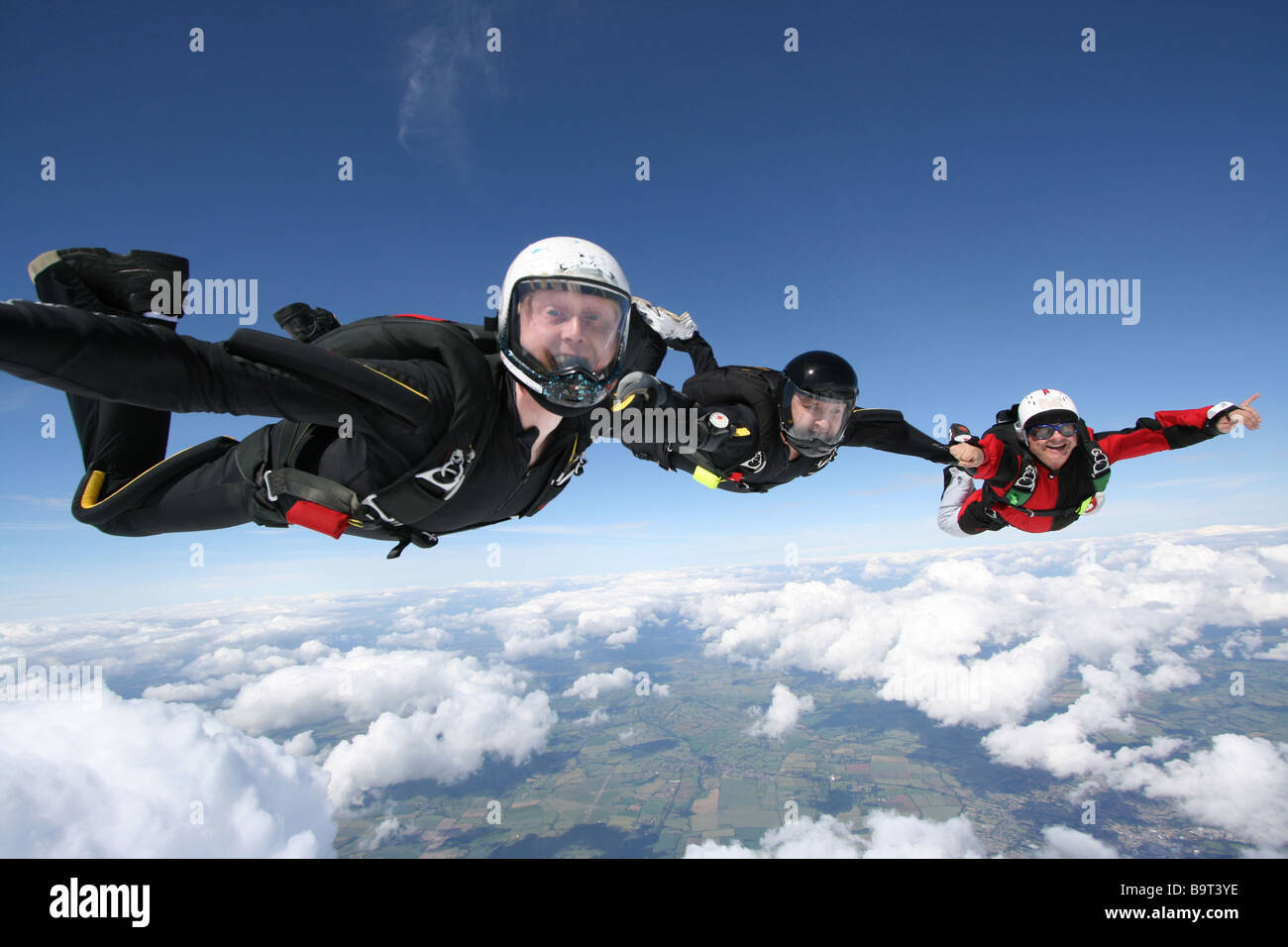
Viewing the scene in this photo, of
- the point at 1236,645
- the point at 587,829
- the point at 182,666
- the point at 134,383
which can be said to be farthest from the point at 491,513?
the point at 1236,645

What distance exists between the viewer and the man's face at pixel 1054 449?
5.14m

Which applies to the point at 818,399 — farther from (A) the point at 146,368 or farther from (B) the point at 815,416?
(A) the point at 146,368

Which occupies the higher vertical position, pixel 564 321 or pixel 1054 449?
pixel 564 321

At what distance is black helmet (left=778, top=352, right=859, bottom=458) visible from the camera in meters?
4.22

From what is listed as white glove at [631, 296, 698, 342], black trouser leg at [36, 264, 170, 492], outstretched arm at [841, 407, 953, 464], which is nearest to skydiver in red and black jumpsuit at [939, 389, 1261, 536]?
outstretched arm at [841, 407, 953, 464]

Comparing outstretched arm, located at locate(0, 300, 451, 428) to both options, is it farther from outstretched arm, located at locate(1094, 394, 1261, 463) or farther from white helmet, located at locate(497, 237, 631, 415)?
outstretched arm, located at locate(1094, 394, 1261, 463)

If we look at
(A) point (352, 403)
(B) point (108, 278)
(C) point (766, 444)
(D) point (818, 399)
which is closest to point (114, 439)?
(B) point (108, 278)

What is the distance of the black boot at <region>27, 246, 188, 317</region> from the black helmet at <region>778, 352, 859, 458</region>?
12.7 ft

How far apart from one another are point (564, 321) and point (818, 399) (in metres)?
2.47

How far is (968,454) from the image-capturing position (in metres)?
4.63

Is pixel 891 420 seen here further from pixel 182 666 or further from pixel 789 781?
pixel 182 666

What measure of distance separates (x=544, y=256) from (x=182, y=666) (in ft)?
658

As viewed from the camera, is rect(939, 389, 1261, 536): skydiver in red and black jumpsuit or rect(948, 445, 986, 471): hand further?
rect(939, 389, 1261, 536): skydiver in red and black jumpsuit

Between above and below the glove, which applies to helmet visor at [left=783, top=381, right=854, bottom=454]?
below
